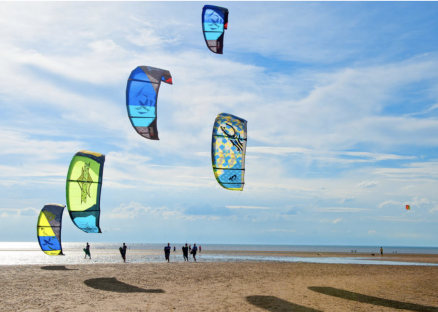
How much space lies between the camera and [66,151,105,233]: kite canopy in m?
17.6

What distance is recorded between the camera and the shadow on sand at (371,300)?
10.4 metres

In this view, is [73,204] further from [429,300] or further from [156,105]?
[429,300]

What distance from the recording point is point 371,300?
1138 centimetres

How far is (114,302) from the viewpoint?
10734 mm

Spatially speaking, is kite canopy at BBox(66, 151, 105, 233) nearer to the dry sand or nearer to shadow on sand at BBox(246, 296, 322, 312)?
the dry sand

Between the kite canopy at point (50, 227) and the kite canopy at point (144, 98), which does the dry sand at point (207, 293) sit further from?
the kite canopy at point (50, 227)

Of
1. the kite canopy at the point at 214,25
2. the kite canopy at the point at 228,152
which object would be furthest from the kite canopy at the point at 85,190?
the kite canopy at the point at 214,25

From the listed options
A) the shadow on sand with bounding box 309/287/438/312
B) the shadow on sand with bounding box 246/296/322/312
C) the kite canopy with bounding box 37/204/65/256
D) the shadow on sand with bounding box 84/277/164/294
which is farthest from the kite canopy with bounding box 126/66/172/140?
the kite canopy with bounding box 37/204/65/256

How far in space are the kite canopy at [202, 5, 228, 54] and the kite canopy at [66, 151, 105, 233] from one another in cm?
816

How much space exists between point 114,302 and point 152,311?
5.48 feet

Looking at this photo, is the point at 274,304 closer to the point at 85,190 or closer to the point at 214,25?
the point at 85,190

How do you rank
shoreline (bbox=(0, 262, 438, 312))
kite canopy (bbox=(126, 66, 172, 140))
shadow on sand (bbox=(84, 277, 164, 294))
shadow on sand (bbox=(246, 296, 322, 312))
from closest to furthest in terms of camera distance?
1. shadow on sand (bbox=(246, 296, 322, 312))
2. shoreline (bbox=(0, 262, 438, 312))
3. shadow on sand (bbox=(84, 277, 164, 294))
4. kite canopy (bbox=(126, 66, 172, 140))

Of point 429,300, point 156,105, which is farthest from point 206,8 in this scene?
point 429,300

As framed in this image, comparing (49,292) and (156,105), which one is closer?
(49,292)
